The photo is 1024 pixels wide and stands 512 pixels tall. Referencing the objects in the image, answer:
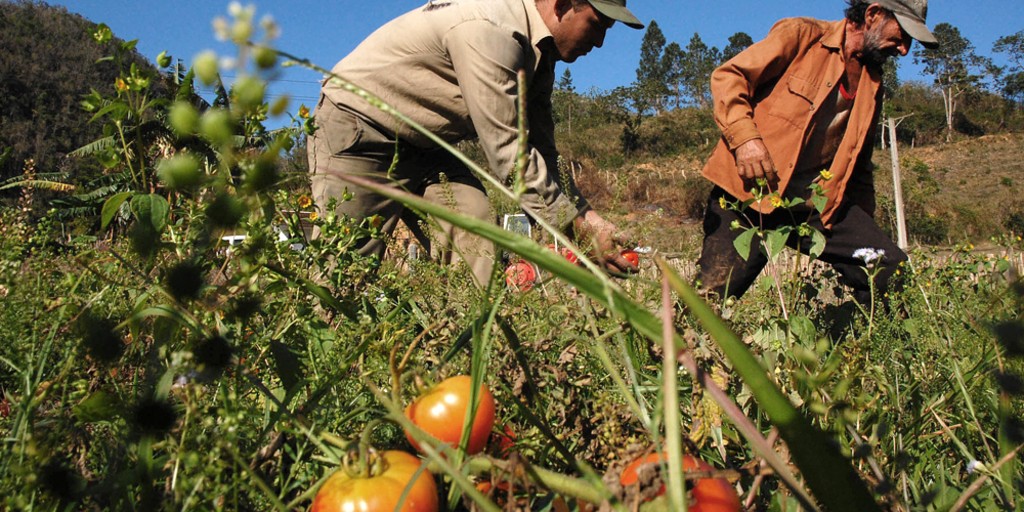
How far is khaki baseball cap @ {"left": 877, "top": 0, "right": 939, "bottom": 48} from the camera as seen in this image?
3.34 meters

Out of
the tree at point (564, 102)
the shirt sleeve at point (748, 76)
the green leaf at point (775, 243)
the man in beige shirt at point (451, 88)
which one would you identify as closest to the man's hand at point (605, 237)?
the man in beige shirt at point (451, 88)

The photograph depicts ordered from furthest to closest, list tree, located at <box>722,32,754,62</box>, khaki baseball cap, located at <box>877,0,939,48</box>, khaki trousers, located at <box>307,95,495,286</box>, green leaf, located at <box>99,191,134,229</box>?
1. tree, located at <box>722,32,754,62</box>
2. khaki baseball cap, located at <box>877,0,939,48</box>
3. khaki trousers, located at <box>307,95,495,286</box>
4. green leaf, located at <box>99,191,134,229</box>

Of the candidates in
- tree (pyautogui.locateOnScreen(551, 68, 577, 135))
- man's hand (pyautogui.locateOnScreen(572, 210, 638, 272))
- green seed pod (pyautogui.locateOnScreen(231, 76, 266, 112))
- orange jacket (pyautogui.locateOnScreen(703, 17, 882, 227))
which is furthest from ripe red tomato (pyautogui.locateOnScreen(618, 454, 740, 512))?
tree (pyautogui.locateOnScreen(551, 68, 577, 135))

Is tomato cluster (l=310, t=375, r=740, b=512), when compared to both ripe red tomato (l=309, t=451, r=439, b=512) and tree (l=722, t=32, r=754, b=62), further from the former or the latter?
tree (l=722, t=32, r=754, b=62)

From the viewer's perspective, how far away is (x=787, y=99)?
346cm

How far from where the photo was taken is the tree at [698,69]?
5991cm

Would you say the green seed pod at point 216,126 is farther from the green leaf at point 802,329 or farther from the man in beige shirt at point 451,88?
the man in beige shirt at point 451,88

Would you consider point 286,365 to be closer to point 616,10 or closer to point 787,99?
point 616,10

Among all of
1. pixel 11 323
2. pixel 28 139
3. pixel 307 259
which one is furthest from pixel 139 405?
pixel 28 139

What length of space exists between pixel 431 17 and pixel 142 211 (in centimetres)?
246

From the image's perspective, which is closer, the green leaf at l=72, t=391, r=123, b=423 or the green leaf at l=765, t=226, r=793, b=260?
the green leaf at l=72, t=391, r=123, b=423

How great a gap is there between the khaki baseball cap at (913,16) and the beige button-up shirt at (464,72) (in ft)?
5.81

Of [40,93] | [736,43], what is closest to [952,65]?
[736,43]

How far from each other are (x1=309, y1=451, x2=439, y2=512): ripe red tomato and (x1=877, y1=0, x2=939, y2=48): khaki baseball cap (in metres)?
3.66
